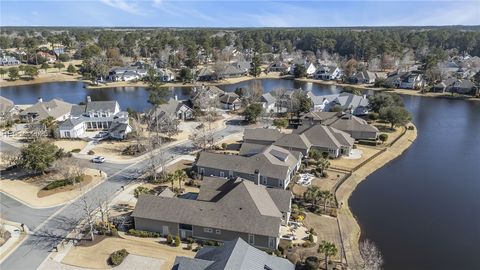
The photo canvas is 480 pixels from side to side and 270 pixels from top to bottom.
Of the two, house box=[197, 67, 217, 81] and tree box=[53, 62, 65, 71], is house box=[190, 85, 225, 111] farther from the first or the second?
tree box=[53, 62, 65, 71]

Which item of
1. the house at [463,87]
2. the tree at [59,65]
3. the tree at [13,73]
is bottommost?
the house at [463,87]

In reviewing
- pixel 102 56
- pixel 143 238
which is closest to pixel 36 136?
pixel 143 238

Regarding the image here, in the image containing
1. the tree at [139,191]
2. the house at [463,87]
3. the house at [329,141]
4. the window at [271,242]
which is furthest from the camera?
the house at [463,87]

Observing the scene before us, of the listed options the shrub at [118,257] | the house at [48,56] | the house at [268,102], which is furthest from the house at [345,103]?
the house at [48,56]

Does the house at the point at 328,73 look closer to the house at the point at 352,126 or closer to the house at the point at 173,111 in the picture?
the house at the point at 352,126

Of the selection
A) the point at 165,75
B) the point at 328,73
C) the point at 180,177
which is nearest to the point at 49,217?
the point at 180,177

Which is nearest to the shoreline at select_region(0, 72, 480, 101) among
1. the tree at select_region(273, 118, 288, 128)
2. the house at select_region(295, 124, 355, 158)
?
the tree at select_region(273, 118, 288, 128)
